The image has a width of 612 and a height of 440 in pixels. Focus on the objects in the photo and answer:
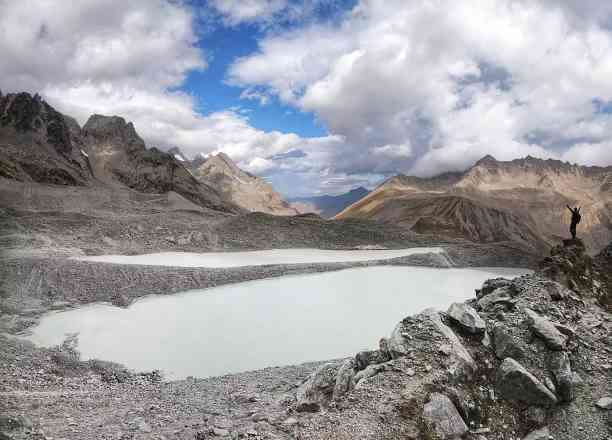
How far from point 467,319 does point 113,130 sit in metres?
93.5

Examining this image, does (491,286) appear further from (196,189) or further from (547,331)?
(196,189)

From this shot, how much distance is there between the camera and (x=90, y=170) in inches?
2938

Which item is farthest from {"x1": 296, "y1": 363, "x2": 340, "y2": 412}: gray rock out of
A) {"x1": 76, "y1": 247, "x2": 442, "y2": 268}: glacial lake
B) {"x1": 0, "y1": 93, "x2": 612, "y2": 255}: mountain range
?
{"x1": 0, "y1": 93, "x2": 612, "y2": 255}: mountain range

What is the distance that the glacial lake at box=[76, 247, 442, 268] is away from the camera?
73.0 feet

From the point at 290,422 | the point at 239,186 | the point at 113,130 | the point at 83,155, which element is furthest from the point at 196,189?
the point at 290,422

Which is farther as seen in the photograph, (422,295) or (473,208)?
(473,208)

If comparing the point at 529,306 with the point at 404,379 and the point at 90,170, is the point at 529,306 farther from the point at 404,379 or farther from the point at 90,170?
the point at 90,170

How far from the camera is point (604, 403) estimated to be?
19.7 ft

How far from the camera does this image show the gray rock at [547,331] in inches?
260

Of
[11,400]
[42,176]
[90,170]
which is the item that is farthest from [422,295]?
[90,170]

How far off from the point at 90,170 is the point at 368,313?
71.9 meters

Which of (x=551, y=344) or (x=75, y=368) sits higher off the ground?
(x=551, y=344)

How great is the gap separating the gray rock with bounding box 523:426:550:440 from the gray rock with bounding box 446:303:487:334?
162cm

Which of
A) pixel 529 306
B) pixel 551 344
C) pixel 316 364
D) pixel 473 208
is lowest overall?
pixel 316 364
